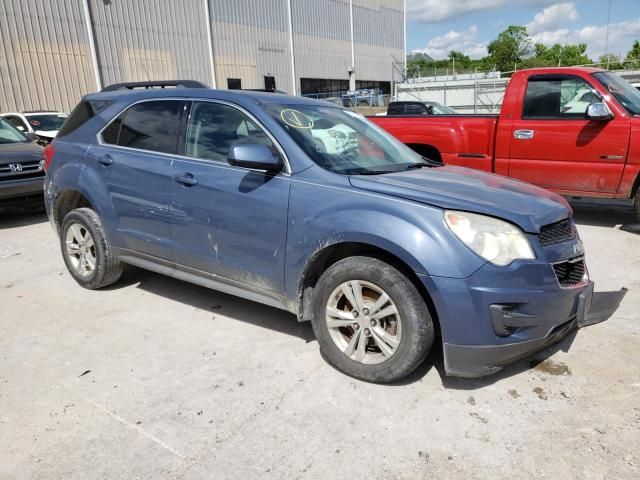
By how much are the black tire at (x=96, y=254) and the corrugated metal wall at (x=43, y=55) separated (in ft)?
61.2

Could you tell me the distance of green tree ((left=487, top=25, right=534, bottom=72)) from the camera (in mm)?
75675

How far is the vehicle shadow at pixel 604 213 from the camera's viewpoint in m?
6.79

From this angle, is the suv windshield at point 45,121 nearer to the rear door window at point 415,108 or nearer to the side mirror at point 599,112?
the rear door window at point 415,108

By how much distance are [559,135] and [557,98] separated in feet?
1.76

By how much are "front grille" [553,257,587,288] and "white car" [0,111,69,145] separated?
45.4 feet

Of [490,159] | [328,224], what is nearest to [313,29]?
[490,159]

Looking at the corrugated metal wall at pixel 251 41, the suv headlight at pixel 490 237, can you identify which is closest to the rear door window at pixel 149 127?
the suv headlight at pixel 490 237

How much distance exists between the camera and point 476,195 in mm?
2951

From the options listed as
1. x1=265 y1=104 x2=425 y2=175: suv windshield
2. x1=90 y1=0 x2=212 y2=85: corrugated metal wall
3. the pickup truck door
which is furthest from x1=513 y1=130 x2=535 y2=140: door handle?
x1=90 y1=0 x2=212 y2=85: corrugated metal wall

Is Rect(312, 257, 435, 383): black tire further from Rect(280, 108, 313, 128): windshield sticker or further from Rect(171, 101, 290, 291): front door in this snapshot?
Rect(280, 108, 313, 128): windshield sticker

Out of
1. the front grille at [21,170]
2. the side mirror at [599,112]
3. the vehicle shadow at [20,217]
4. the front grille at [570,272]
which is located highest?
the side mirror at [599,112]

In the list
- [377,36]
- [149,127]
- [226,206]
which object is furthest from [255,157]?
[377,36]

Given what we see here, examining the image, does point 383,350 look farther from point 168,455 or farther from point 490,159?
point 490,159

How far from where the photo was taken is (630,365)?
318 centimetres
